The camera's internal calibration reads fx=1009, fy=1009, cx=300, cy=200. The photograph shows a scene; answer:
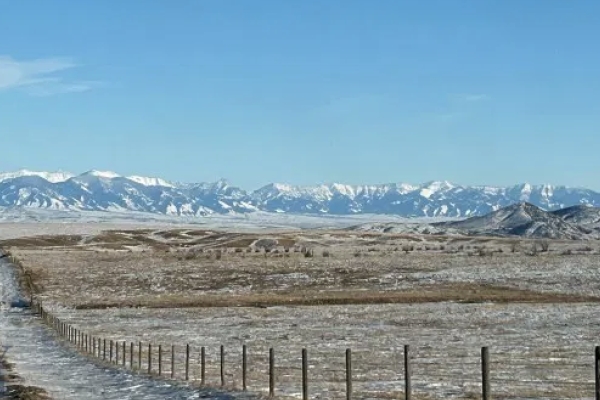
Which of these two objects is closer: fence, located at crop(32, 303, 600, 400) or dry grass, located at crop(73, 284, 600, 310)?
fence, located at crop(32, 303, 600, 400)

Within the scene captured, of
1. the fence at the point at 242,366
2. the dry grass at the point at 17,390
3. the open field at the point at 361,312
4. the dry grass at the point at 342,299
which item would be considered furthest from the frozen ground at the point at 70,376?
the dry grass at the point at 342,299

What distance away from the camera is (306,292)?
71562 millimetres

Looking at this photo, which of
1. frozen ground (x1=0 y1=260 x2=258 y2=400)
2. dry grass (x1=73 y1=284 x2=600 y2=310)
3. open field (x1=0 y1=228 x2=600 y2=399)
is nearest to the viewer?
frozen ground (x1=0 y1=260 x2=258 y2=400)

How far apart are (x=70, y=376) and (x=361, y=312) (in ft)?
89.7

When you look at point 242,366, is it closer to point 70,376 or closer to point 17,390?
point 70,376

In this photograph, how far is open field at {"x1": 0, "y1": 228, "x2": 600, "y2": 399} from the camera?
2892 centimetres

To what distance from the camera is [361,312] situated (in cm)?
5525

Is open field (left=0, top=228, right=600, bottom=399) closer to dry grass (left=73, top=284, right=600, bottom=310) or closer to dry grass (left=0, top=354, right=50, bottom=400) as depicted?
dry grass (left=73, top=284, right=600, bottom=310)

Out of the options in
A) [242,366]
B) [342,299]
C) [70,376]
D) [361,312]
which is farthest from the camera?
[342,299]

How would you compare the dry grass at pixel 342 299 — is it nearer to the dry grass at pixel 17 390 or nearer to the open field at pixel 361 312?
the open field at pixel 361 312

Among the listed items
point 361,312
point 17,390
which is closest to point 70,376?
point 17,390

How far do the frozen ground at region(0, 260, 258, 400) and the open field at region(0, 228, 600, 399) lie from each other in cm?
214

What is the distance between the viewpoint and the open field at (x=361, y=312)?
28.9 m

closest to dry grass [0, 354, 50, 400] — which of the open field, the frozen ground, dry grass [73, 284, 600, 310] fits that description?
the frozen ground
